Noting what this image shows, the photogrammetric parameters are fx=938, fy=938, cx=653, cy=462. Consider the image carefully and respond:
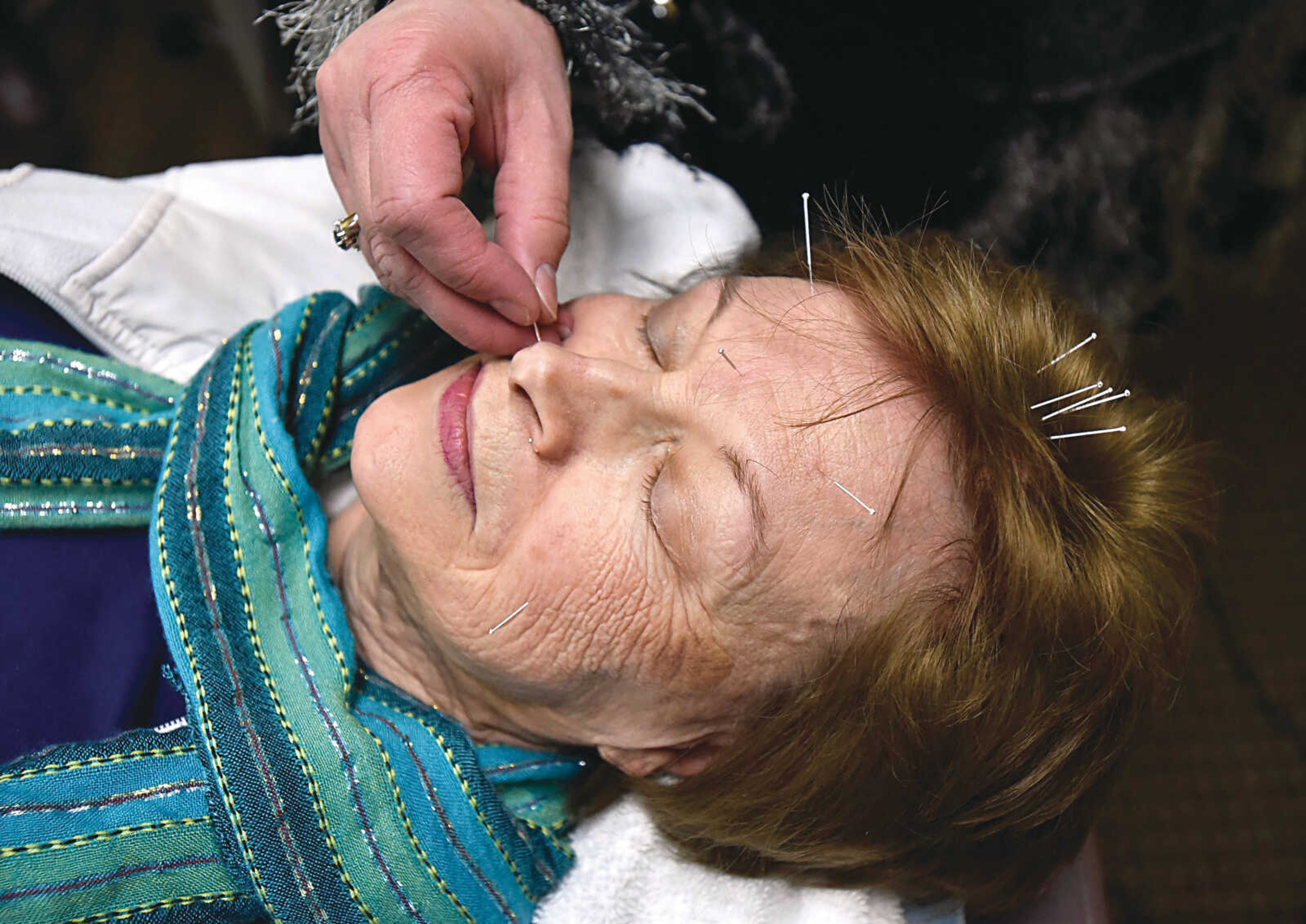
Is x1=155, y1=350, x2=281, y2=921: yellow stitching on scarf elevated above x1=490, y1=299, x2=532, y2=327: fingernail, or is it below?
below

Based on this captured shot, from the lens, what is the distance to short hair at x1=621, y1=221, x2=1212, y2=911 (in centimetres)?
103

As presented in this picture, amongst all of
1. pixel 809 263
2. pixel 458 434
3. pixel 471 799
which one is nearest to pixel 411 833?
pixel 471 799

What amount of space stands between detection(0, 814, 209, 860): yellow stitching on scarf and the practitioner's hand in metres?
0.62

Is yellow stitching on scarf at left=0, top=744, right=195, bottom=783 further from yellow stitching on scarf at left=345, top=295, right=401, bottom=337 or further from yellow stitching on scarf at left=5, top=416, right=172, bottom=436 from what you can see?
yellow stitching on scarf at left=345, top=295, right=401, bottom=337

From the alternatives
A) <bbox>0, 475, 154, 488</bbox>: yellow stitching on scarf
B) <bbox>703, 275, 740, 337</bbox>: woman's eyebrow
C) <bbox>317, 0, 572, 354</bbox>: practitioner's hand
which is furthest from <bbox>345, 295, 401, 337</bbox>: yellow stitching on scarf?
<bbox>703, 275, 740, 337</bbox>: woman's eyebrow

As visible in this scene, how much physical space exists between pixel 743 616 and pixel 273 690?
0.56 meters

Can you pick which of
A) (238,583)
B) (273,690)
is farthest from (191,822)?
(238,583)

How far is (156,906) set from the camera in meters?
1.04

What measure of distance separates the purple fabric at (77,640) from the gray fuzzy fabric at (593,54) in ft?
2.13

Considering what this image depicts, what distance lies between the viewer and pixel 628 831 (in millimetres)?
1228

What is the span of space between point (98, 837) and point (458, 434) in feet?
1.90

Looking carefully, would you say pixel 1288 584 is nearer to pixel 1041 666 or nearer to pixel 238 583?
pixel 1041 666

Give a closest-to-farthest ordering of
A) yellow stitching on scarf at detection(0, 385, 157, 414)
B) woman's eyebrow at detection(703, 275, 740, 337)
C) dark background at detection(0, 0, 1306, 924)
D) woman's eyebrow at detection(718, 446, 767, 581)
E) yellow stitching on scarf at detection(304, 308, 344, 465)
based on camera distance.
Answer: woman's eyebrow at detection(718, 446, 767, 581), woman's eyebrow at detection(703, 275, 740, 337), yellow stitching on scarf at detection(0, 385, 157, 414), yellow stitching on scarf at detection(304, 308, 344, 465), dark background at detection(0, 0, 1306, 924)

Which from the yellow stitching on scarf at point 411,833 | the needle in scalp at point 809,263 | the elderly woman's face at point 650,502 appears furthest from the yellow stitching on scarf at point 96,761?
the needle in scalp at point 809,263
